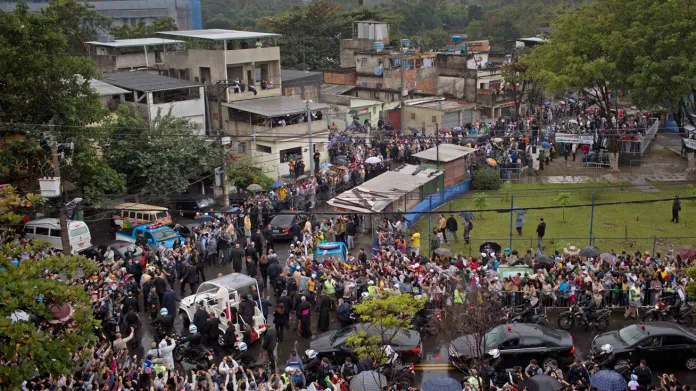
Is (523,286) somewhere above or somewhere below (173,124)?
below

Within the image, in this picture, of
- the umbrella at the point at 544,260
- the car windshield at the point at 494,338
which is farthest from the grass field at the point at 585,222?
the car windshield at the point at 494,338

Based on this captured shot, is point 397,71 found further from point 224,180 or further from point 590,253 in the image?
point 590,253

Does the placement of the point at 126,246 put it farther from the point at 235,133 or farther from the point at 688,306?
the point at 688,306

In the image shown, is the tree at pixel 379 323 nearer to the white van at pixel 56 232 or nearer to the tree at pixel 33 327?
the tree at pixel 33 327

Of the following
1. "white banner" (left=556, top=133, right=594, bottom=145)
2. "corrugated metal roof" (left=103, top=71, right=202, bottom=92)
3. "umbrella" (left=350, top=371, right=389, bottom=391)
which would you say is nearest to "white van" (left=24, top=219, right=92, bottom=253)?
"corrugated metal roof" (left=103, top=71, right=202, bottom=92)

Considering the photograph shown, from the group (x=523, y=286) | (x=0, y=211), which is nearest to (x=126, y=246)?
(x=0, y=211)

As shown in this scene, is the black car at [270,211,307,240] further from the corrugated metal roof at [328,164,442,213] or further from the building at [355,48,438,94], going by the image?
the building at [355,48,438,94]
